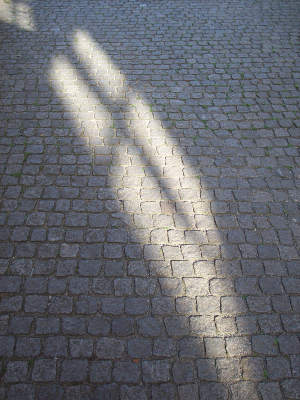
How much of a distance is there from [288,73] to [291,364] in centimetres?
544

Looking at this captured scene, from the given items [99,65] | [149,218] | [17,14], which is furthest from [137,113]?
[17,14]

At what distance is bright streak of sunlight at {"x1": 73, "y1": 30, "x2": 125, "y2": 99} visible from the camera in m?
6.18

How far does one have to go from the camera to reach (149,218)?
4.15 meters

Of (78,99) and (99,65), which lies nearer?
(78,99)

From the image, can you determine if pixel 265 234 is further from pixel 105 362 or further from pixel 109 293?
pixel 105 362

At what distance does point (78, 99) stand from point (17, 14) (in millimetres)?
4283

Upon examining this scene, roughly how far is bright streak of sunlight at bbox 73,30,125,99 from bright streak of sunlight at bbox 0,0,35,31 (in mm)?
1306

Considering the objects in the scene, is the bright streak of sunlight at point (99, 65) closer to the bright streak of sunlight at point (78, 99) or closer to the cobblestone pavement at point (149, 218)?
the cobblestone pavement at point (149, 218)

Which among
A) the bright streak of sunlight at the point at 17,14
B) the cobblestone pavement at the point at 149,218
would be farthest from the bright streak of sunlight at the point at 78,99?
the bright streak of sunlight at the point at 17,14

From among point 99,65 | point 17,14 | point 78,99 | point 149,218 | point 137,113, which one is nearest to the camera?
point 149,218

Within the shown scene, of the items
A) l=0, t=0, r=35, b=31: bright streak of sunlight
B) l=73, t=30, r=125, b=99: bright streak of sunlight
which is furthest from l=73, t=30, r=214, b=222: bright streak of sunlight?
l=0, t=0, r=35, b=31: bright streak of sunlight

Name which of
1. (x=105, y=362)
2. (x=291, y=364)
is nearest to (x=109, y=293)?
(x=105, y=362)

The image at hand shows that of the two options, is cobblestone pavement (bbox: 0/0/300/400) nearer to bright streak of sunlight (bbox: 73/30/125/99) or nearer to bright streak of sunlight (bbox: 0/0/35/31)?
bright streak of sunlight (bbox: 73/30/125/99)

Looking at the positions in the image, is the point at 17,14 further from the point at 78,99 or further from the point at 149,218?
the point at 149,218
